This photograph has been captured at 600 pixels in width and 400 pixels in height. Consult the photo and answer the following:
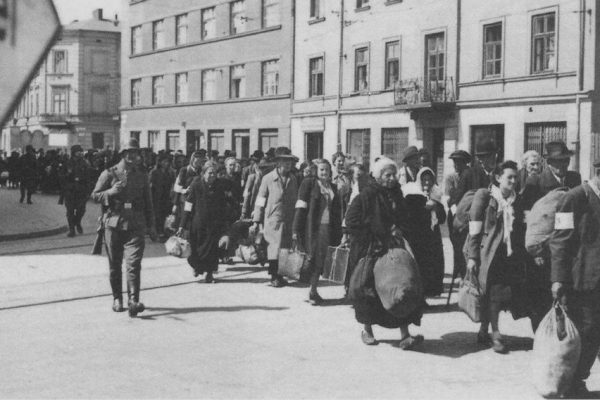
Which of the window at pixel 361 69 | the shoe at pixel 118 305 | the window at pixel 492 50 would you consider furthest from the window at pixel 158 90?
the shoe at pixel 118 305

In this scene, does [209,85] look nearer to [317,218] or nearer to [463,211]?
[317,218]

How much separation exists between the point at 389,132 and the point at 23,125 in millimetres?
60919

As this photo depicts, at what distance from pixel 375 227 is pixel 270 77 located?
31560 millimetres

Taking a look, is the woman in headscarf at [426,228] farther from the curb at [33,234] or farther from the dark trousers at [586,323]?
the curb at [33,234]

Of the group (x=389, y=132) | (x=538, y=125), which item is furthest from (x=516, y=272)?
(x=389, y=132)

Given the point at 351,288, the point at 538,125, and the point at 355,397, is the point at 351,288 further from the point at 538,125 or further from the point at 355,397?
the point at 538,125

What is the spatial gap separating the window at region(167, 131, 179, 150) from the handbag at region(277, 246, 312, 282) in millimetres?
36046

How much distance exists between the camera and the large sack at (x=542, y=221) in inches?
242

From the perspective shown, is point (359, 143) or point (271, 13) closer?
point (359, 143)

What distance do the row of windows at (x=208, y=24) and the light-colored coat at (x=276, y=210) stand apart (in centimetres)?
2768

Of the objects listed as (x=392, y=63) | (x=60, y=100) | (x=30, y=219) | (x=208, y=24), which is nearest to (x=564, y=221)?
(x=30, y=219)

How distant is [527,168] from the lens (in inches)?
412

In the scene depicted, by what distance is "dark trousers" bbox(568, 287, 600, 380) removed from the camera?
5910 millimetres

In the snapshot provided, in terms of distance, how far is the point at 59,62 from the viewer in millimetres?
77375
